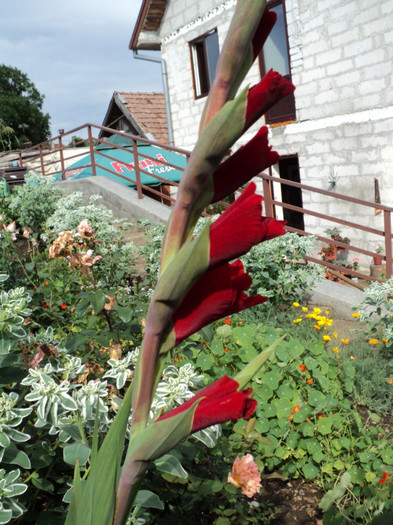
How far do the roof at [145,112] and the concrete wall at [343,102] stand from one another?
5.23 m

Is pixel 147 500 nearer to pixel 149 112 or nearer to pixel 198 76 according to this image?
pixel 198 76

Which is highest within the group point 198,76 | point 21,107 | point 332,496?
point 21,107

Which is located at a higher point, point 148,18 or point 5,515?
point 148,18

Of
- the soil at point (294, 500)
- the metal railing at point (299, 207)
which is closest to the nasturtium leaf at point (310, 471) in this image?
the soil at point (294, 500)

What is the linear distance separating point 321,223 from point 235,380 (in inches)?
310

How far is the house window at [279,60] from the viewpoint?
840 centimetres

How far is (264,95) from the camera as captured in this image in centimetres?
47

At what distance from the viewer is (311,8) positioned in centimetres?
761

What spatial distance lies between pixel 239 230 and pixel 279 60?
29.4 ft

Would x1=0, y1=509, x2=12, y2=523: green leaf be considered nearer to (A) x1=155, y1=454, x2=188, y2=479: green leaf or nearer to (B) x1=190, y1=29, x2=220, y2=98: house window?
(A) x1=155, y1=454, x2=188, y2=479: green leaf

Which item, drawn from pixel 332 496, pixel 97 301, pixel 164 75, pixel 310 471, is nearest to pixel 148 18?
pixel 164 75

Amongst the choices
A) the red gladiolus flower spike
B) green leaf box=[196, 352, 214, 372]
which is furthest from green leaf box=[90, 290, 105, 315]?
the red gladiolus flower spike

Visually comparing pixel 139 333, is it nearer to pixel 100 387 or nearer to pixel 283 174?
pixel 100 387

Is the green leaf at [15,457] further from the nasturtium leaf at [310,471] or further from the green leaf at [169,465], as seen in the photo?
the nasturtium leaf at [310,471]
